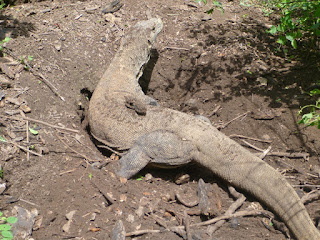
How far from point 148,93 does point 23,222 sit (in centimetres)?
303

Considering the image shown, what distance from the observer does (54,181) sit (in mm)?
3260

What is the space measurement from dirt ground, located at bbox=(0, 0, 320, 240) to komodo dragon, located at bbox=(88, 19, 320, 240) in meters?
0.18

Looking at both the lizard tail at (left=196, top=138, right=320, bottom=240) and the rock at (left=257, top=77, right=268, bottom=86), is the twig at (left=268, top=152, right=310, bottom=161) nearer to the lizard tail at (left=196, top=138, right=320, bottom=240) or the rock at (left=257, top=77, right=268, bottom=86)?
the lizard tail at (left=196, top=138, right=320, bottom=240)

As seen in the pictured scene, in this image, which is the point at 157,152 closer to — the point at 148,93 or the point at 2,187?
the point at 2,187

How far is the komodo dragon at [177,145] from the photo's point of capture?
3184 mm

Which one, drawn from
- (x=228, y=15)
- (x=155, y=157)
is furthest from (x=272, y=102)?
(x=228, y=15)

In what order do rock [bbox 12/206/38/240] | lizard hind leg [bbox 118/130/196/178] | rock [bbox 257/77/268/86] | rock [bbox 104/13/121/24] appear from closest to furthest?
rock [bbox 12/206/38/240], lizard hind leg [bbox 118/130/196/178], rock [bbox 257/77/268/86], rock [bbox 104/13/121/24]

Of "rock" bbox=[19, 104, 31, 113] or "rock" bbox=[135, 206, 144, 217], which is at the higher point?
"rock" bbox=[19, 104, 31, 113]

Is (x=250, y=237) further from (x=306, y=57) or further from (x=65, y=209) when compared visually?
(x=306, y=57)

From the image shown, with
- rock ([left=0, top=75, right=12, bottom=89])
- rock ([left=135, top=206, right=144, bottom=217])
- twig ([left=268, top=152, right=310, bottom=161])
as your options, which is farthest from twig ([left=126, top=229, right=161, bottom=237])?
rock ([left=0, top=75, right=12, bottom=89])

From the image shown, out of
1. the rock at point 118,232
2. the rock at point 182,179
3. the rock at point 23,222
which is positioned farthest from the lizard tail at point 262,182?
the rock at point 23,222

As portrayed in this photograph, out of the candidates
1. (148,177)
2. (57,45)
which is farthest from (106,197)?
(57,45)

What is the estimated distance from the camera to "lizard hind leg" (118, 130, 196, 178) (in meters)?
3.67

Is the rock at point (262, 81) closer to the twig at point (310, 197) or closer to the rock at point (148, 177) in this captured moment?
the twig at point (310, 197)
